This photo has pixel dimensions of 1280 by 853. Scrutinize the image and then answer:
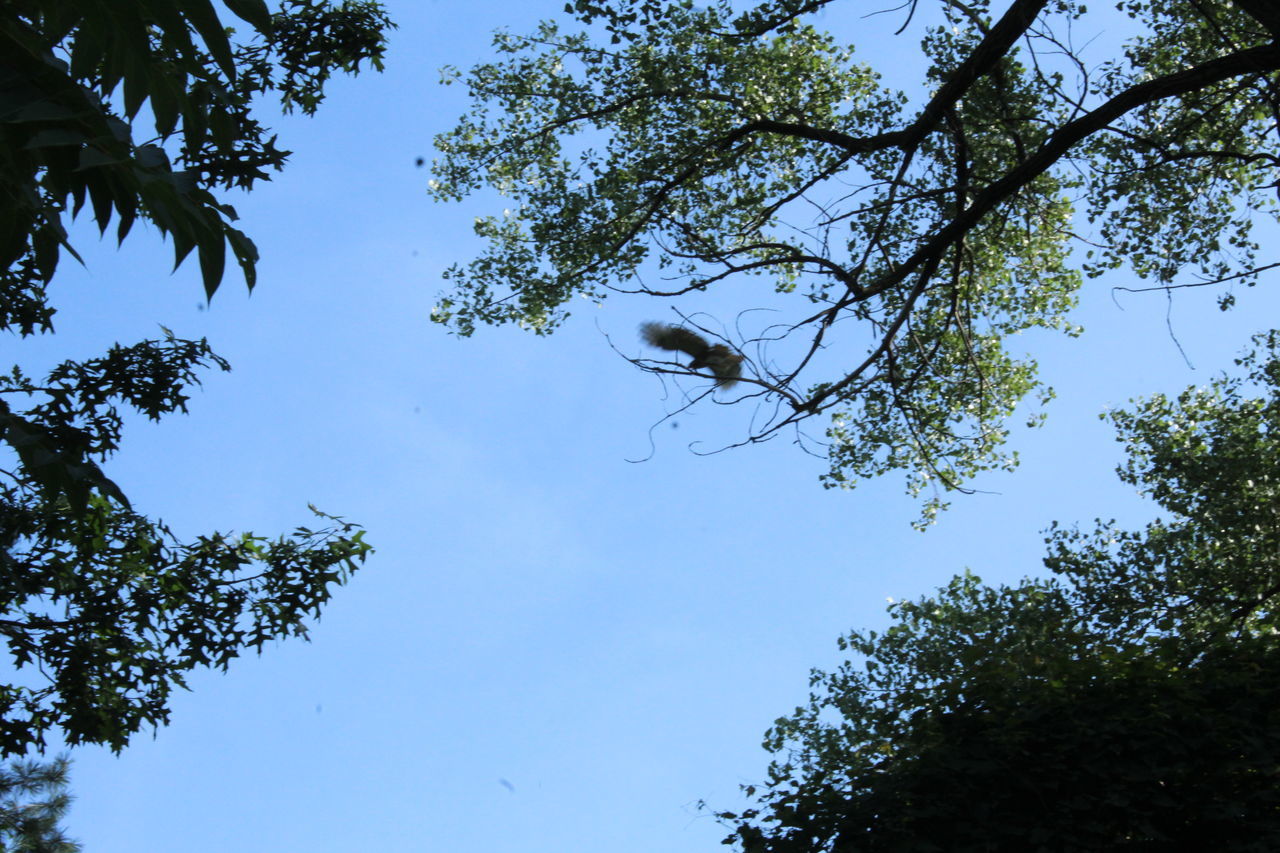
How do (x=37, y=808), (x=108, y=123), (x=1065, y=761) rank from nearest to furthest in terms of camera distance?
1. (x=108, y=123)
2. (x=1065, y=761)
3. (x=37, y=808)

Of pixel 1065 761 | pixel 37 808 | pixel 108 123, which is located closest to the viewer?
pixel 108 123

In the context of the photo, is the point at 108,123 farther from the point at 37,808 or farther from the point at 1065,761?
the point at 37,808

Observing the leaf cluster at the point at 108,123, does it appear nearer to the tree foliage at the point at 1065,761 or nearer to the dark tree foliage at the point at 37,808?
the tree foliage at the point at 1065,761

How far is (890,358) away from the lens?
10211mm

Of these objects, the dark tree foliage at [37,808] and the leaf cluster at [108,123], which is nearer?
the leaf cluster at [108,123]

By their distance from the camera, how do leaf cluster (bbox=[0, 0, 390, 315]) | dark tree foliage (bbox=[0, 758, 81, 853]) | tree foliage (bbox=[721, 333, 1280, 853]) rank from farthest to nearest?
dark tree foliage (bbox=[0, 758, 81, 853])
tree foliage (bbox=[721, 333, 1280, 853])
leaf cluster (bbox=[0, 0, 390, 315])

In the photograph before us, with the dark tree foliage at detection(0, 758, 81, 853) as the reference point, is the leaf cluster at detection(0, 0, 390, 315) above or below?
below

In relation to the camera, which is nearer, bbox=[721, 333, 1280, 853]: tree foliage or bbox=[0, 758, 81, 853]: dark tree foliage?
bbox=[721, 333, 1280, 853]: tree foliage

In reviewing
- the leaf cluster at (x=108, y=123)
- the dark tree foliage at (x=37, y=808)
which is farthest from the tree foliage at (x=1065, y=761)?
the dark tree foliage at (x=37, y=808)

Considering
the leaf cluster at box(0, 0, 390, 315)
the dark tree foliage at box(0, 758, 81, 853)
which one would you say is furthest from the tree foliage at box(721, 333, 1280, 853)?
the dark tree foliage at box(0, 758, 81, 853)

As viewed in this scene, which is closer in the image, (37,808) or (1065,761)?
(1065,761)

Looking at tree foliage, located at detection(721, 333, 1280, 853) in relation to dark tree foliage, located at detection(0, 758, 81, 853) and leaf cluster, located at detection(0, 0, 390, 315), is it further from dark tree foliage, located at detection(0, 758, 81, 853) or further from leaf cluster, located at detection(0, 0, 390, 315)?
dark tree foliage, located at detection(0, 758, 81, 853)

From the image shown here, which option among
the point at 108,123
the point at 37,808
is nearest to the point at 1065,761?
the point at 108,123

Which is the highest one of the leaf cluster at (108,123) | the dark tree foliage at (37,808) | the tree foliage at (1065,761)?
the dark tree foliage at (37,808)
